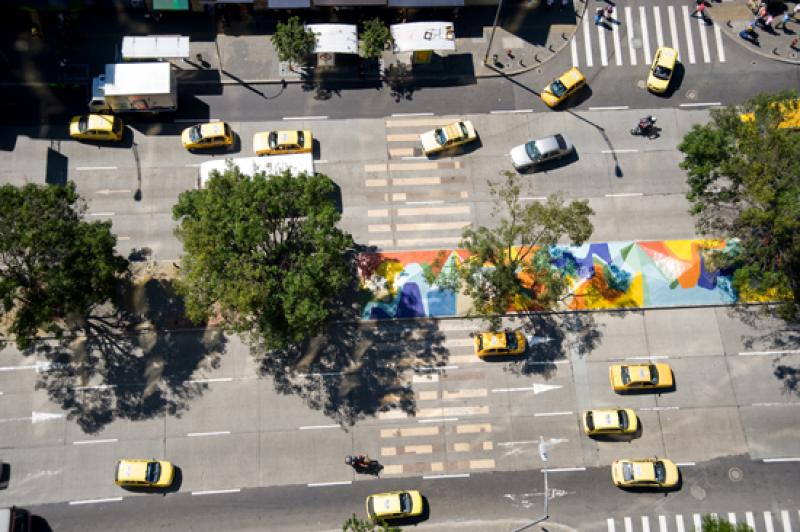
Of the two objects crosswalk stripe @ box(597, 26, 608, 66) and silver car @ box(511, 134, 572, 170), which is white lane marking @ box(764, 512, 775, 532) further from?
crosswalk stripe @ box(597, 26, 608, 66)

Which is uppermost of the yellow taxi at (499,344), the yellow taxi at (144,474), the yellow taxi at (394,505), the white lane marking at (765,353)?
the yellow taxi at (499,344)

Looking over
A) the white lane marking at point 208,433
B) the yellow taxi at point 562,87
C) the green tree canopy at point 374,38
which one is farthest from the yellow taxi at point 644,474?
the green tree canopy at point 374,38

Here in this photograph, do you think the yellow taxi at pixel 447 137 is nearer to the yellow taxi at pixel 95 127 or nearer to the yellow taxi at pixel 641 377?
the yellow taxi at pixel 641 377

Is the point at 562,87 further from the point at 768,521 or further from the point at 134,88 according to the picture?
the point at 768,521

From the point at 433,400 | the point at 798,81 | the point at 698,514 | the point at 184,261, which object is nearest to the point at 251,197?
the point at 184,261

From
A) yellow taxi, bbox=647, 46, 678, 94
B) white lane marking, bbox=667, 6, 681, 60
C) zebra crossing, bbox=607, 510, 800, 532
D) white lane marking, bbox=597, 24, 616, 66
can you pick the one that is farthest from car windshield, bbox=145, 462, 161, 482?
white lane marking, bbox=667, 6, 681, 60

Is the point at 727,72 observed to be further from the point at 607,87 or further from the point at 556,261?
the point at 556,261

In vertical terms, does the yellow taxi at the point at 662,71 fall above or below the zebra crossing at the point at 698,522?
above
